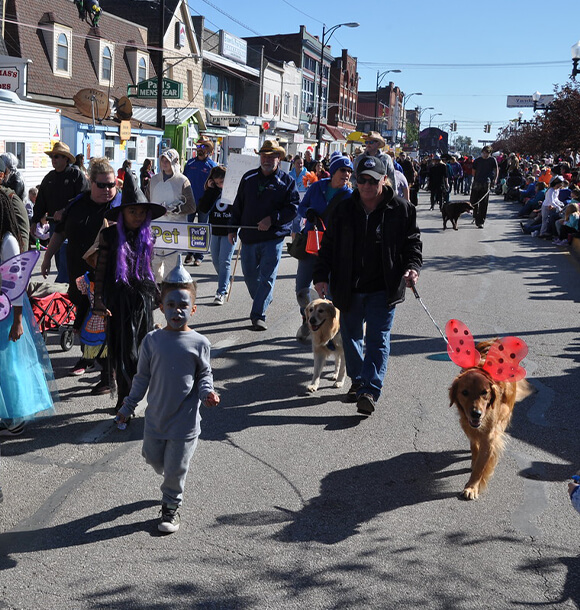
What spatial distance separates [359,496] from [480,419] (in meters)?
0.87

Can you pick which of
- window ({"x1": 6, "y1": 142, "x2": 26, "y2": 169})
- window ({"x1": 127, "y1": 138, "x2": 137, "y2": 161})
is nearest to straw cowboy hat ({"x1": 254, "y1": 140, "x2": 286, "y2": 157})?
window ({"x1": 6, "y1": 142, "x2": 26, "y2": 169})

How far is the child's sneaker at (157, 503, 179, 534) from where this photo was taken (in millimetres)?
3836

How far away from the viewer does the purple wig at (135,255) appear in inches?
209

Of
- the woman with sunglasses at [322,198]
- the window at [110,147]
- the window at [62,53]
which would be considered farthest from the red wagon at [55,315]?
the window at [62,53]

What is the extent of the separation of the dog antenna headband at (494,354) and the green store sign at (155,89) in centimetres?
2598

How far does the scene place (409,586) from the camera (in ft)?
11.3

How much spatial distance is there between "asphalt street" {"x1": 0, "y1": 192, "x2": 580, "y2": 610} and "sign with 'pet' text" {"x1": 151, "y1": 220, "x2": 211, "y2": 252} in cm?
139

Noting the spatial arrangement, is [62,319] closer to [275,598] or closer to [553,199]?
[275,598]

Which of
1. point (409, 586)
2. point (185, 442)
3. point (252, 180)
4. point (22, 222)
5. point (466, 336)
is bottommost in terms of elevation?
point (409, 586)

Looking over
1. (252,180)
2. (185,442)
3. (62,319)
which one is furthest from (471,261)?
(185,442)

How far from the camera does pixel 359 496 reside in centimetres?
443

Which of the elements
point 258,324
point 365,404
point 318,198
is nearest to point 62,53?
point 258,324

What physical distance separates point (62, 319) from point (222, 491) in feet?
12.5

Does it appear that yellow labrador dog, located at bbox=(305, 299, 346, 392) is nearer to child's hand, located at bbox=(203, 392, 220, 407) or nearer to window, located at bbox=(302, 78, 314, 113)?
child's hand, located at bbox=(203, 392, 220, 407)
